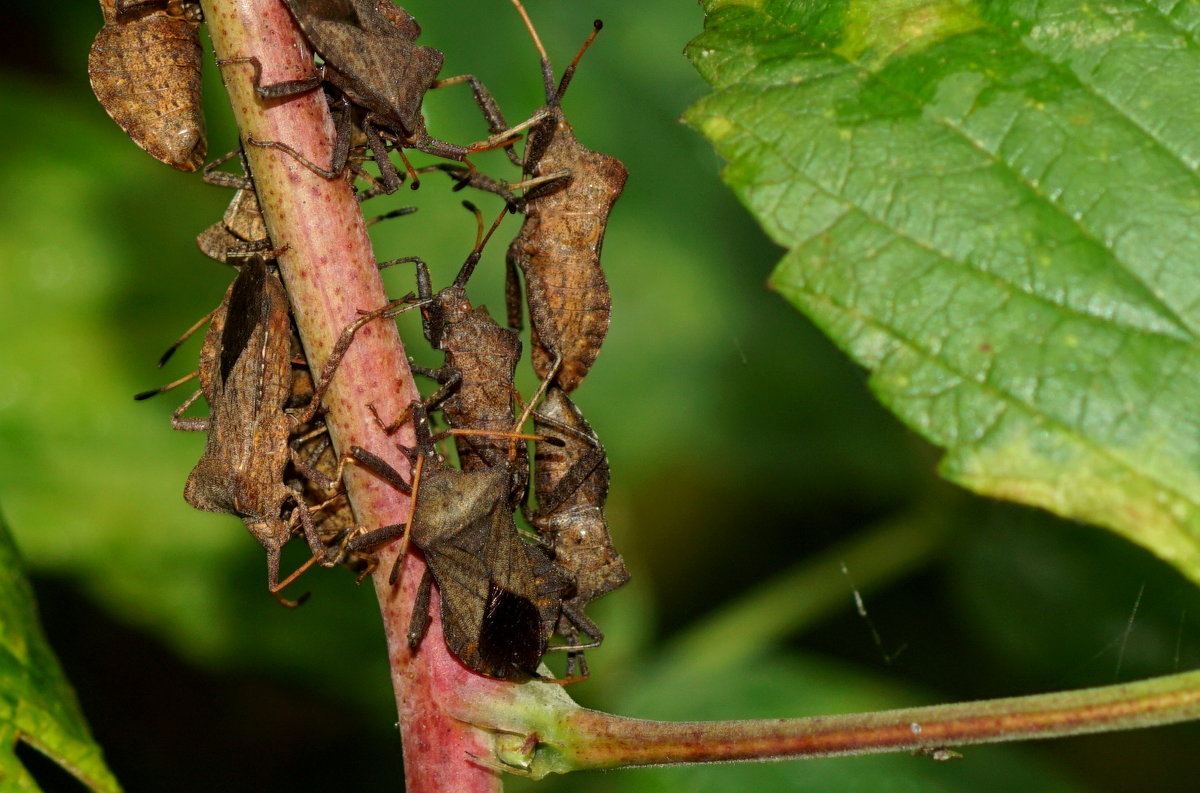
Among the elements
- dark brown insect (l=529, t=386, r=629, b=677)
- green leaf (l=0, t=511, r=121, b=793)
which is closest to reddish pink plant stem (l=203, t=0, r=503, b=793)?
green leaf (l=0, t=511, r=121, b=793)

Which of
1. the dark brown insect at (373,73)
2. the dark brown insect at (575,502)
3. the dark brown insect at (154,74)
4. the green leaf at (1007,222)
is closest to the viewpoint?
the green leaf at (1007,222)

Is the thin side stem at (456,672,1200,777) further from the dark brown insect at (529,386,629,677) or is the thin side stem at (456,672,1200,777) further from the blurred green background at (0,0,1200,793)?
the blurred green background at (0,0,1200,793)

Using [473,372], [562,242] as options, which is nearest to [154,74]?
[473,372]

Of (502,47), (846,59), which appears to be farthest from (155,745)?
(846,59)

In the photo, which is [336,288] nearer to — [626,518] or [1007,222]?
[1007,222]

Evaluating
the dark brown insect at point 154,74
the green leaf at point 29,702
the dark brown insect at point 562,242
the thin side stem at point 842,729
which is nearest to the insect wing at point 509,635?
the thin side stem at point 842,729

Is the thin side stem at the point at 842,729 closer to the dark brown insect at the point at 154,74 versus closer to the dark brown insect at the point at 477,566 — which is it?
the dark brown insect at the point at 477,566

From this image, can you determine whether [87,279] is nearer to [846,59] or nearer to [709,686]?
[709,686]
